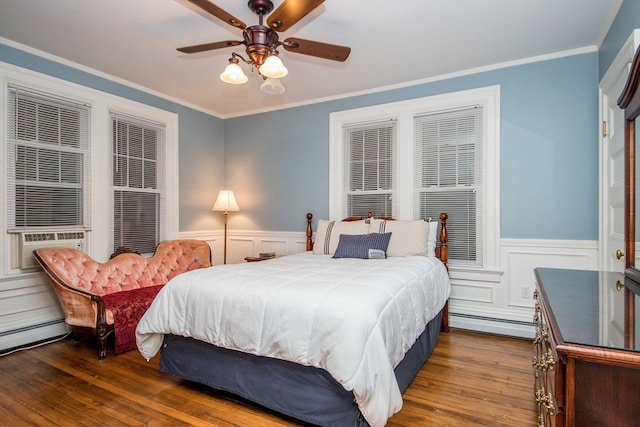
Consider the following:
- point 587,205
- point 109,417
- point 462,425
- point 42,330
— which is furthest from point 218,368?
point 587,205

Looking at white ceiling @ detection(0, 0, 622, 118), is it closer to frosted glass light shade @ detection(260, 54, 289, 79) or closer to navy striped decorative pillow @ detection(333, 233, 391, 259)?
frosted glass light shade @ detection(260, 54, 289, 79)

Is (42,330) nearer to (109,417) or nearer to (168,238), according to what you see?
(168,238)

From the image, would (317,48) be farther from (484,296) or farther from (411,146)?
(484,296)

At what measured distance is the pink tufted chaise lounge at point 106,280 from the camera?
2.87 meters

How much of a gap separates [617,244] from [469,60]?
2.01 meters

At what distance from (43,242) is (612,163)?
16.0 ft

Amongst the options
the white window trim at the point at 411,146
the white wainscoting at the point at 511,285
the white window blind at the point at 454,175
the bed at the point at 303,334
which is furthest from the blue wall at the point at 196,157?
the white wainscoting at the point at 511,285

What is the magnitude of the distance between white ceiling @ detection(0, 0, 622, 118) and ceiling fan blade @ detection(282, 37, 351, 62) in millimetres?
365

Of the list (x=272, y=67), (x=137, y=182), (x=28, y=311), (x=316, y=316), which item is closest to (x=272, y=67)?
(x=272, y=67)

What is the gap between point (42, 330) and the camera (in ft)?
10.6

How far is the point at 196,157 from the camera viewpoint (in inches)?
187

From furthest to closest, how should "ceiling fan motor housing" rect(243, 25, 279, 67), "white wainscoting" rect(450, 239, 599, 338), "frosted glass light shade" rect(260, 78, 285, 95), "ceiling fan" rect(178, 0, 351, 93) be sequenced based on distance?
1. "white wainscoting" rect(450, 239, 599, 338)
2. "frosted glass light shade" rect(260, 78, 285, 95)
3. "ceiling fan motor housing" rect(243, 25, 279, 67)
4. "ceiling fan" rect(178, 0, 351, 93)

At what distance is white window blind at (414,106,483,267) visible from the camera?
3.56 m

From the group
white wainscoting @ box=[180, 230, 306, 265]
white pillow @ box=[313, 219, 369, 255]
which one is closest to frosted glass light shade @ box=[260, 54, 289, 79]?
white pillow @ box=[313, 219, 369, 255]
